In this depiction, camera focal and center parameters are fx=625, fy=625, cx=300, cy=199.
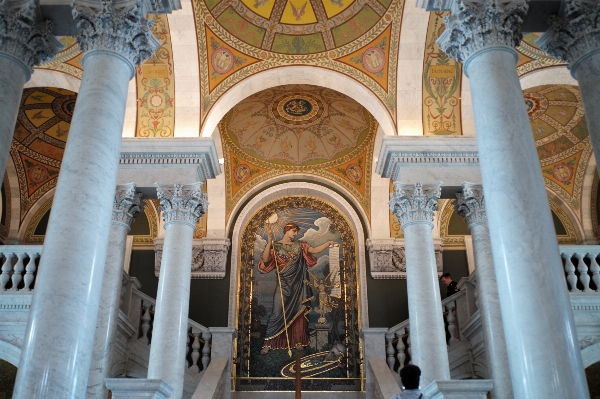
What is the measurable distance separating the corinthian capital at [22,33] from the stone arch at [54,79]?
4288 mm

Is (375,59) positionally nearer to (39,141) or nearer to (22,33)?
(22,33)

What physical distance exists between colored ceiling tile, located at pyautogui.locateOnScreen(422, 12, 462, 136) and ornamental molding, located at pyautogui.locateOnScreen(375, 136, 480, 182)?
1.28 feet

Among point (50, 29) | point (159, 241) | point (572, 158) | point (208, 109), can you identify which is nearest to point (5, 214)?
point (159, 241)

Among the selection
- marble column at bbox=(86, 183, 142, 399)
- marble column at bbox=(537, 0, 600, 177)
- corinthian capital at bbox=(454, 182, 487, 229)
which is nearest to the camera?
marble column at bbox=(537, 0, 600, 177)

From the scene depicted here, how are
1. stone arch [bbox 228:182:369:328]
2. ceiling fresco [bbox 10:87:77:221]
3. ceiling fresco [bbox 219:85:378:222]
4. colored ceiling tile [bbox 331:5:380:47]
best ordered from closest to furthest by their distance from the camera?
colored ceiling tile [bbox 331:5:380:47] < ceiling fresco [bbox 10:87:77:221] < stone arch [bbox 228:182:369:328] < ceiling fresco [bbox 219:85:378:222]

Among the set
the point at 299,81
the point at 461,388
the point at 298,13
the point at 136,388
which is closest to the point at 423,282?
the point at 461,388

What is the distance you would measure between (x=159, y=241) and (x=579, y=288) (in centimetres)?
833

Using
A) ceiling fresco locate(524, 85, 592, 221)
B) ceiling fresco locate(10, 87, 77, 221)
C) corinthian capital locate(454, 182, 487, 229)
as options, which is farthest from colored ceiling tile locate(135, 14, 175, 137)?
ceiling fresco locate(524, 85, 592, 221)

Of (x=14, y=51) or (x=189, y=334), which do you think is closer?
(x=14, y=51)

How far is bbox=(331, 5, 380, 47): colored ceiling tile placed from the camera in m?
9.88

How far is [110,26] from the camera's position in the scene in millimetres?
5465

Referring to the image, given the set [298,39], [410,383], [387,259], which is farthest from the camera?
[387,259]

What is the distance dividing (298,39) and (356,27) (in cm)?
95

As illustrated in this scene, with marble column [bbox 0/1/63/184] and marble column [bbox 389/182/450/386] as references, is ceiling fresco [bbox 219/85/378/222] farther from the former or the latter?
marble column [bbox 0/1/63/184]
